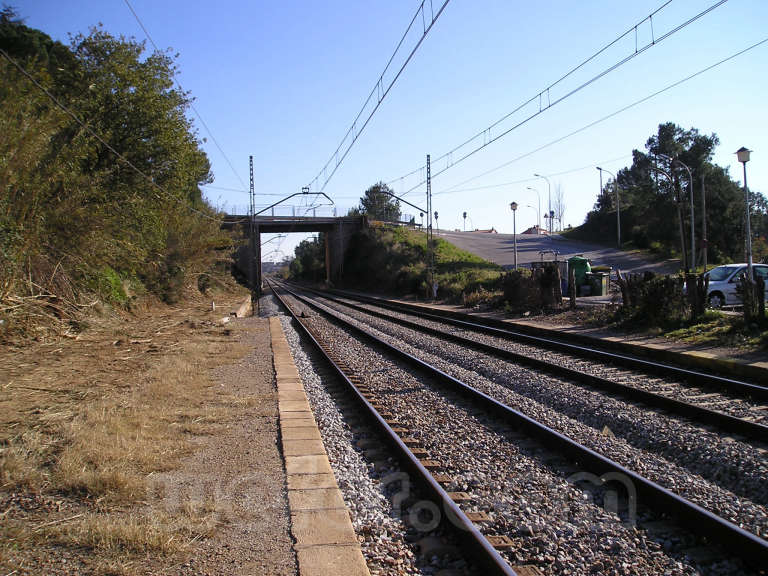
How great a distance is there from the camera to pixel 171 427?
659cm

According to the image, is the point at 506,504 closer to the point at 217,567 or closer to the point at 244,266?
the point at 217,567

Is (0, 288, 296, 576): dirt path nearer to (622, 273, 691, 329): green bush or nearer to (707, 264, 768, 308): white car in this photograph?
(622, 273, 691, 329): green bush

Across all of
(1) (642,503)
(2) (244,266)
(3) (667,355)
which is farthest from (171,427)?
(2) (244,266)

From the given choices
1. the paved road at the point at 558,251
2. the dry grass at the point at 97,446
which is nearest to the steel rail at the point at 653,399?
the dry grass at the point at 97,446

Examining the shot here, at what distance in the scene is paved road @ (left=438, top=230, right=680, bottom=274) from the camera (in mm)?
50000

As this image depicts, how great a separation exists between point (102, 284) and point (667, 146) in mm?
68420

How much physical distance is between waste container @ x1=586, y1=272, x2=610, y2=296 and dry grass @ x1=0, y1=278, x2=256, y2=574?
2155 cm

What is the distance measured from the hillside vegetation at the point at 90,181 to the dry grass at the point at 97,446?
2748 mm

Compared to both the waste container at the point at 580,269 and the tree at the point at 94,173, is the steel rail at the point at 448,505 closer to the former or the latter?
the tree at the point at 94,173

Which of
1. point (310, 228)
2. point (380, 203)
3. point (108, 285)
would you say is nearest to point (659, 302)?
point (108, 285)

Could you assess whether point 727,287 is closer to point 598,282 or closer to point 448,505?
point 598,282

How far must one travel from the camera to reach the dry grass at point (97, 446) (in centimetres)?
366

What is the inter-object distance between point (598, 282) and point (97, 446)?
26830 millimetres

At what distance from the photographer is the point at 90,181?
16.0 metres
